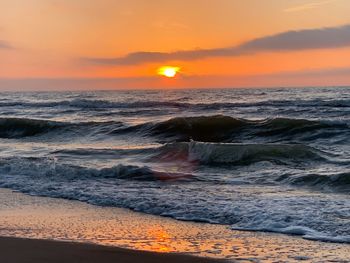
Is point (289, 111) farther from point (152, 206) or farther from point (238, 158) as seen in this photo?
point (152, 206)

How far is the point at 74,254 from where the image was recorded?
4.89m

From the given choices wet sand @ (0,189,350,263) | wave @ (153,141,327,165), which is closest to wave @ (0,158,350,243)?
wet sand @ (0,189,350,263)

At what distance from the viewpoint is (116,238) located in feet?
18.2

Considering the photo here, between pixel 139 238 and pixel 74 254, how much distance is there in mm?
897

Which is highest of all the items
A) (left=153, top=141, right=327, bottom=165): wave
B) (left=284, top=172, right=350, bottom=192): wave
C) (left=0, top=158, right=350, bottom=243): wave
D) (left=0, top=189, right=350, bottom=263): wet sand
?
(left=153, top=141, right=327, bottom=165): wave

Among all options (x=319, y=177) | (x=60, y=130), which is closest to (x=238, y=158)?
(x=319, y=177)

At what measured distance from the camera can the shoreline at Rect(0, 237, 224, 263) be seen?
4.71m

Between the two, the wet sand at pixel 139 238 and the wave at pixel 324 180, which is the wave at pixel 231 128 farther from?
the wet sand at pixel 139 238

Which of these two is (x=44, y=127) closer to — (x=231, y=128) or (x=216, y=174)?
(x=231, y=128)

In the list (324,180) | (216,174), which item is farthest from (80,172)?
(324,180)

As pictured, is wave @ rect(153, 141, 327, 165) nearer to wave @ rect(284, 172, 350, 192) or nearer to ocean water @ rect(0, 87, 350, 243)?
ocean water @ rect(0, 87, 350, 243)

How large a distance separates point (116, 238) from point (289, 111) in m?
21.6

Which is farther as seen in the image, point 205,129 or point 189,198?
point 205,129

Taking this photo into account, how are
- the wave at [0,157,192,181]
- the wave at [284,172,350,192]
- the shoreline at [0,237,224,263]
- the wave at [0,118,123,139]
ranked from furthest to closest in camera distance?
the wave at [0,118,123,139] → the wave at [0,157,192,181] → the wave at [284,172,350,192] → the shoreline at [0,237,224,263]
